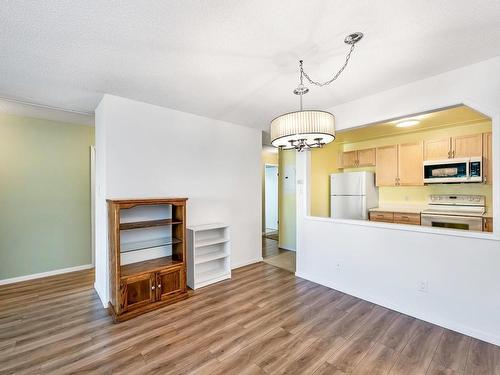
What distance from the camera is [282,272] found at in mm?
3969

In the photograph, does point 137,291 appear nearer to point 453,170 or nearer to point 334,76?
point 334,76

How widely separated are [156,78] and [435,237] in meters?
3.38

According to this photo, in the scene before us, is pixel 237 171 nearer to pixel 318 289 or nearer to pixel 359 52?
pixel 318 289

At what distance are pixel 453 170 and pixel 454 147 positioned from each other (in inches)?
18.3

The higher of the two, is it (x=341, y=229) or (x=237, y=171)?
(x=237, y=171)

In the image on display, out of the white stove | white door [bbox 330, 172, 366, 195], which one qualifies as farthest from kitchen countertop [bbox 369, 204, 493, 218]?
white door [bbox 330, 172, 366, 195]

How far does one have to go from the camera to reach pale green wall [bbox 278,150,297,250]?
5.39 m

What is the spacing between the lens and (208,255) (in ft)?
11.9

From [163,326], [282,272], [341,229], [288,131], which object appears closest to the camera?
[288,131]

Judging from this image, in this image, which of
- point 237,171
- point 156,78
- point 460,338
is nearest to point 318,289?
point 460,338

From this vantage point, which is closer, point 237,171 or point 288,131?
point 288,131

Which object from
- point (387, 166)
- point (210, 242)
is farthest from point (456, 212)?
point (210, 242)

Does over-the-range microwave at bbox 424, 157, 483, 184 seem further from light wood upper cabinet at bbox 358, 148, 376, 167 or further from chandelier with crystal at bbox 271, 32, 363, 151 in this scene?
chandelier with crystal at bbox 271, 32, 363, 151

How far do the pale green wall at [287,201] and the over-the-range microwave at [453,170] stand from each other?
2.50 meters
